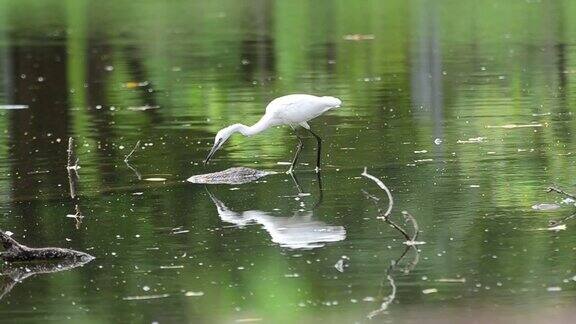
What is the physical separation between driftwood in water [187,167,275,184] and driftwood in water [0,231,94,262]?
139 inches

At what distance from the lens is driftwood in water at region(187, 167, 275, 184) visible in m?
15.0

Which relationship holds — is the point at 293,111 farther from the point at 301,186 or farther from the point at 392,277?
the point at 392,277

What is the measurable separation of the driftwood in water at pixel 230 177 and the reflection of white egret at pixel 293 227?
4.49ft

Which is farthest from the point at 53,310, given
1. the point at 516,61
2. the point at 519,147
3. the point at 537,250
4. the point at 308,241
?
the point at 516,61

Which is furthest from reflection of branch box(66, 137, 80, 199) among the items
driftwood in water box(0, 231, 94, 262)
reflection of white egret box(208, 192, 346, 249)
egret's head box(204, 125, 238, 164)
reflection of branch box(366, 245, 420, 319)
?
reflection of branch box(366, 245, 420, 319)

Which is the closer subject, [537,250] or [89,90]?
[537,250]

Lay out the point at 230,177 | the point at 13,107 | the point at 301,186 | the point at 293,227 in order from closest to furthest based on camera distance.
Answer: the point at 293,227, the point at 301,186, the point at 230,177, the point at 13,107

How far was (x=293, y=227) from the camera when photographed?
12500mm

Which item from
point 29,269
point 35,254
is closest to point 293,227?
point 35,254

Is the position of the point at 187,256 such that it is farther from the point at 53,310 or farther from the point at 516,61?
the point at 516,61

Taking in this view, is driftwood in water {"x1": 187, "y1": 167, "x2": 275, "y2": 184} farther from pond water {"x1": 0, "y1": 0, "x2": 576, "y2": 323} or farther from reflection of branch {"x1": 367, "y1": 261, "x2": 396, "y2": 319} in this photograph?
reflection of branch {"x1": 367, "y1": 261, "x2": 396, "y2": 319}

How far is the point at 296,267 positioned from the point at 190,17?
34.7 meters

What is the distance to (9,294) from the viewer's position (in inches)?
417

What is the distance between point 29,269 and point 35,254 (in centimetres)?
20
